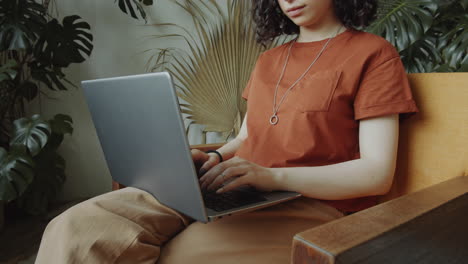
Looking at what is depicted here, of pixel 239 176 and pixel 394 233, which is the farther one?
pixel 239 176

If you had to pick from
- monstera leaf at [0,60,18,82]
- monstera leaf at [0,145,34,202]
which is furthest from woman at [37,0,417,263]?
monstera leaf at [0,60,18,82]

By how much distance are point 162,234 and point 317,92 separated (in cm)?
45

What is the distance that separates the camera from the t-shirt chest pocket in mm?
802

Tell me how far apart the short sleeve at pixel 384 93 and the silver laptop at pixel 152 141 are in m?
0.25

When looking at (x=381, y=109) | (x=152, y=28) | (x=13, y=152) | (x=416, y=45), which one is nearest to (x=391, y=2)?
(x=416, y=45)

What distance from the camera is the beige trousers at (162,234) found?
0.60 meters

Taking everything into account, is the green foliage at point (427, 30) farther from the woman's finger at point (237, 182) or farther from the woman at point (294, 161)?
the woman's finger at point (237, 182)

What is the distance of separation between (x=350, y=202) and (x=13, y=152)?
4.28 ft

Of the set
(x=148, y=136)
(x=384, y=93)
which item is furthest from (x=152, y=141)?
(x=384, y=93)

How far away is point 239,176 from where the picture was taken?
0.66 metres

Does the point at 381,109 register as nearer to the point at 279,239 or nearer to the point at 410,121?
the point at 410,121

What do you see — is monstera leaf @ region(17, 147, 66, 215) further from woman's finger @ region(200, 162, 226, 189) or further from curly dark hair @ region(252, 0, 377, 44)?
woman's finger @ region(200, 162, 226, 189)

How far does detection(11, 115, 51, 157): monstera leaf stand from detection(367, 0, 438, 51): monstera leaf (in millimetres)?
1427

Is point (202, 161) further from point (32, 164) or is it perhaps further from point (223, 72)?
point (223, 72)
